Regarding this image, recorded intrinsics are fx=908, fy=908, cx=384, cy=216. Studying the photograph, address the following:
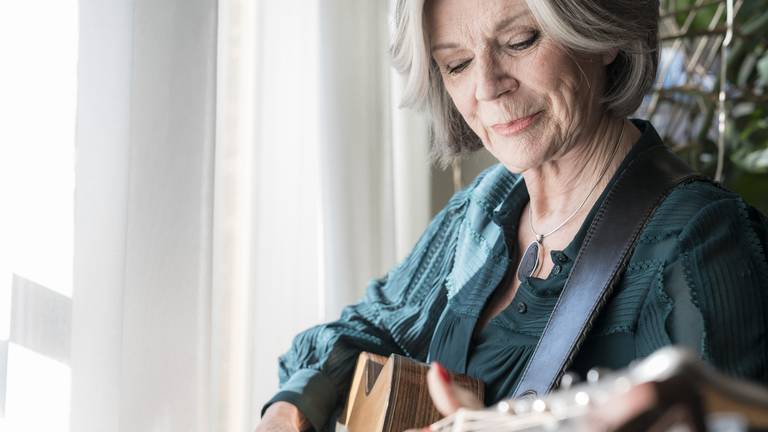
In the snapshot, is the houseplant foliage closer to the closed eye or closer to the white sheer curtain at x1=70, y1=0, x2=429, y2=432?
the white sheer curtain at x1=70, y1=0, x2=429, y2=432

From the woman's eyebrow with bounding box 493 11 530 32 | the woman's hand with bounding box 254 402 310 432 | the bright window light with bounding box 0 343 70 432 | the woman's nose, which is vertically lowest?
the woman's hand with bounding box 254 402 310 432

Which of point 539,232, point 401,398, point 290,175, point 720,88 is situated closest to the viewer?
point 401,398

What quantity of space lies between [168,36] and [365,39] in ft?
1.79

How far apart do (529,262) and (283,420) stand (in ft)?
1.36

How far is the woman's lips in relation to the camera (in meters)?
1.23

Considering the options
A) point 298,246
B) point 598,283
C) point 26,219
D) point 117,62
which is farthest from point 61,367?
point 598,283

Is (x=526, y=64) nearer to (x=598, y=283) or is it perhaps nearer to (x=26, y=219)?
(x=598, y=283)

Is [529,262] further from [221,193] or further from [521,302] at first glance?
[221,193]

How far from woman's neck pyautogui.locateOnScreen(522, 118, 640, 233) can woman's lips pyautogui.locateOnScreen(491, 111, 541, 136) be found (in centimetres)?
8

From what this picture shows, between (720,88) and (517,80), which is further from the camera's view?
(720,88)

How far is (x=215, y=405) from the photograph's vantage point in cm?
145

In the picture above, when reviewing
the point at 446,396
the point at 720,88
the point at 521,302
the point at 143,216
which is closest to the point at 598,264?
the point at 521,302

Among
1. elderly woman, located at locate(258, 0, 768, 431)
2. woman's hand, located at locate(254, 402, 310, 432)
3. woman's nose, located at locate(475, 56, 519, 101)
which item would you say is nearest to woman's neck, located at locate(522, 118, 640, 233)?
elderly woman, located at locate(258, 0, 768, 431)

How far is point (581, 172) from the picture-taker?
50.8 inches
